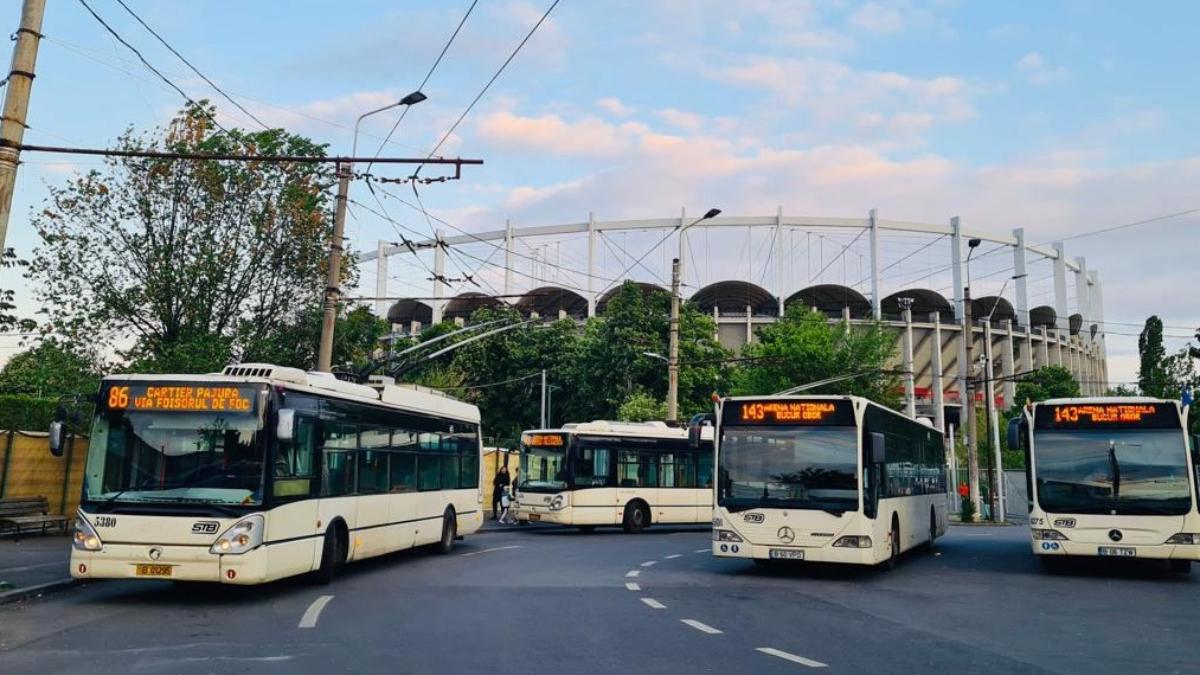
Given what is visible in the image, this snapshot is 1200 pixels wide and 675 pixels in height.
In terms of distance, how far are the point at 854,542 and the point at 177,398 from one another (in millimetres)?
9506

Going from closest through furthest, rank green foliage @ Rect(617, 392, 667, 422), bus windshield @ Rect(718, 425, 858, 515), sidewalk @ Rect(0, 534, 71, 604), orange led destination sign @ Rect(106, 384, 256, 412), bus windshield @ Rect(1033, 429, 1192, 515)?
orange led destination sign @ Rect(106, 384, 256, 412), sidewalk @ Rect(0, 534, 71, 604), bus windshield @ Rect(718, 425, 858, 515), bus windshield @ Rect(1033, 429, 1192, 515), green foliage @ Rect(617, 392, 667, 422)

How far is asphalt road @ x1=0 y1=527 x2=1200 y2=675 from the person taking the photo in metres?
8.27

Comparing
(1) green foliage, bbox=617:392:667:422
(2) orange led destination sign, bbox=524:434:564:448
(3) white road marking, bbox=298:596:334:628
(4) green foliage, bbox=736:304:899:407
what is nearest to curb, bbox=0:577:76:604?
(3) white road marking, bbox=298:596:334:628

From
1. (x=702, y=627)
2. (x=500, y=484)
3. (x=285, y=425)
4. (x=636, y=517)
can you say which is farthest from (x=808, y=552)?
(x=500, y=484)

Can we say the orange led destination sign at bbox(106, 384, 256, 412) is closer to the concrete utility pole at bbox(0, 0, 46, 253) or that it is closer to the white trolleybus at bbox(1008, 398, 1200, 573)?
the concrete utility pole at bbox(0, 0, 46, 253)

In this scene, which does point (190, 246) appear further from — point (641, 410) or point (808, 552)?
point (641, 410)

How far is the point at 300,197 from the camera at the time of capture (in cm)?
2402

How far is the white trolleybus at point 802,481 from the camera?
570 inches

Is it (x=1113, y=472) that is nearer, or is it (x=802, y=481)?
(x=802, y=481)

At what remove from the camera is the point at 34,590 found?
12.0m

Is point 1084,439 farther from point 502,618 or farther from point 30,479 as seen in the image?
point 30,479

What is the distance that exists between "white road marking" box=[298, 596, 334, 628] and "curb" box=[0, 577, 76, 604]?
11.2 feet

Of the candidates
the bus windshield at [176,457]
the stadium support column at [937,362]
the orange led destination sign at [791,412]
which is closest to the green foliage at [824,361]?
the stadium support column at [937,362]

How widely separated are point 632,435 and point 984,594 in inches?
541
